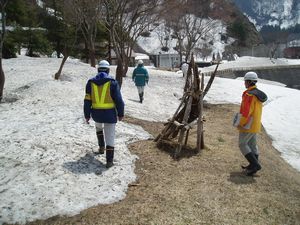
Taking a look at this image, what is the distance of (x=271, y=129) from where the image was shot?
517 inches

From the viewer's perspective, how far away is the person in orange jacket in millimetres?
6363

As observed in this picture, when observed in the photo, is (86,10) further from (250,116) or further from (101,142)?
(250,116)

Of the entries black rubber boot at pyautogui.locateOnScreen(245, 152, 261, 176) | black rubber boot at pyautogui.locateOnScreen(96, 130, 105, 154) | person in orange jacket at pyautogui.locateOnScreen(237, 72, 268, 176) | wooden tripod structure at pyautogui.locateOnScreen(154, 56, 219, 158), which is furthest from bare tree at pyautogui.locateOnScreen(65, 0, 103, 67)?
black rubber boot at pyautogui.locateOnScreen(245, 152, 261, 176)

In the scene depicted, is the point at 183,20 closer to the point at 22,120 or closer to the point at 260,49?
the point at 22,120

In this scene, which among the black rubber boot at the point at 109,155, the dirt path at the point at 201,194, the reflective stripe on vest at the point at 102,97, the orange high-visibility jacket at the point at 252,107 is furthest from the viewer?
the orange high-visibility jacket at the point at 252,107

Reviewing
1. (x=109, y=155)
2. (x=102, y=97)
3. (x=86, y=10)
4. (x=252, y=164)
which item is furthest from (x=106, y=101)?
(x=86, y=10)

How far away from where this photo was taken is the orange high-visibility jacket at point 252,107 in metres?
6.36

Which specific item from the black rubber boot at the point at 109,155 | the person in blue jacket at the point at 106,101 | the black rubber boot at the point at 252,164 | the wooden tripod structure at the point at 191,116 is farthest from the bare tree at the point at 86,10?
the black rubber boot at the point at 252,164

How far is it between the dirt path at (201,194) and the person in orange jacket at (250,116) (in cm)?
41

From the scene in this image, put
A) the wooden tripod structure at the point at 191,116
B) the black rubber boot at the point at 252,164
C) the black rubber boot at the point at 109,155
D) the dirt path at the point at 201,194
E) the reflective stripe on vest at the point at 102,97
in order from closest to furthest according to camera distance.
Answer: the dirt path at the point at 201,194
the reflective stripe on vest at the point at 102,97
the black rubber boot at the point at 109,155
the black rubber boot at the point at 252,164
the wooden tripod structure at the point at 191,116

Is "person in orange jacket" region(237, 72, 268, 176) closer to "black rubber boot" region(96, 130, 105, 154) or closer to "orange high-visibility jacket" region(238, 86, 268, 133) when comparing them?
"orange high-visibility jacket" region(238, 86, 268, 133)

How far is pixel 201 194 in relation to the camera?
5.54 meters

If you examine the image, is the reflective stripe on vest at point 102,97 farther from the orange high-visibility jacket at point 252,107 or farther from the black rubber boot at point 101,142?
the orange high-visibility jacket at point 252,107

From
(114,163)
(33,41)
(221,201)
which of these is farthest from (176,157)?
(33,41)
